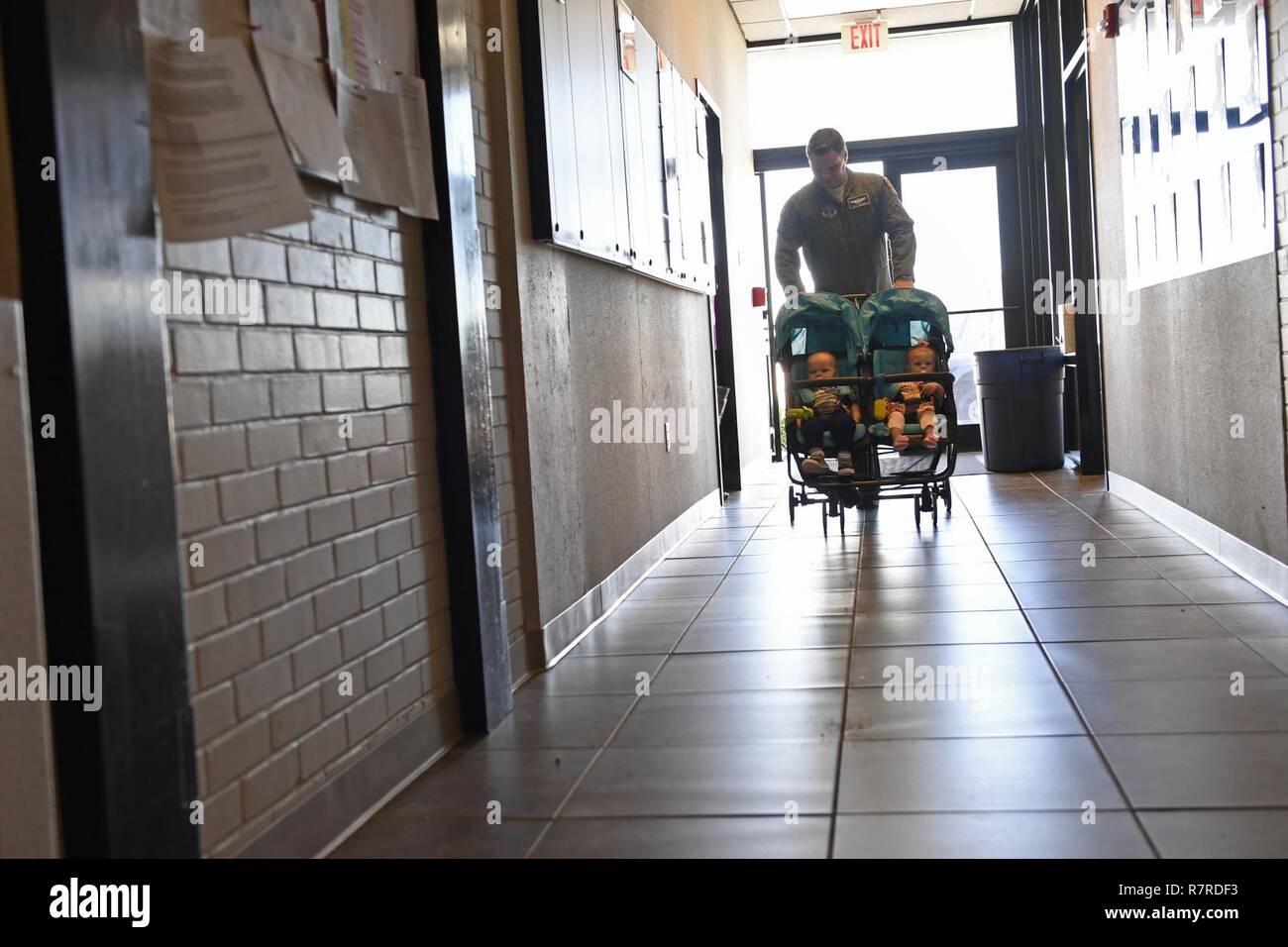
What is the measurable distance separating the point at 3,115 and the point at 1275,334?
354 centimetres

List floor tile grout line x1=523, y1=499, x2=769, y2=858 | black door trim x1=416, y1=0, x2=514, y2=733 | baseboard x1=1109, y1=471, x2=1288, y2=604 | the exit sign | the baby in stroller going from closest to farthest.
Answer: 1. floor tile grout line x1=523, y1=499, x2=769, y2=858
2. black door trim x1=416, y1=0, x2=514, y2=733
3. baseboard x1=1109, y1=471, x2=1288, y2=604
4. the baby in stroller
5. the exit sign

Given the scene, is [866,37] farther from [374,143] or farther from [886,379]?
[374,143]

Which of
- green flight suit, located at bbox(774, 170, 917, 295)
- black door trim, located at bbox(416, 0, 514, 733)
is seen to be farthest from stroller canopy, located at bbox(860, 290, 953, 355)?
black door trim, located at bbox(416, 0, 514, 733)

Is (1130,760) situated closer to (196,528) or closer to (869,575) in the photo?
(196,528)

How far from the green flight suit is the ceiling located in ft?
11.1

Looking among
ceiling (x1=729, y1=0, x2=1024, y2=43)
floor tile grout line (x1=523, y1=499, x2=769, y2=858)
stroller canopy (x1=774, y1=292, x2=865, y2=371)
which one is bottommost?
floor tile grout line (x1=523, y1=499, x2=769, y2=858)

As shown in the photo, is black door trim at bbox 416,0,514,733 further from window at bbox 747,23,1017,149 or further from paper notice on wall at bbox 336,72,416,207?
window at bbox 747,23,1017,149

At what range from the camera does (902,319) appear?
6.17m

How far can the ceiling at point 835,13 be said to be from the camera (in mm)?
9875

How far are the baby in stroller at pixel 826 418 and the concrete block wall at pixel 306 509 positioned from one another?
10.6 feet

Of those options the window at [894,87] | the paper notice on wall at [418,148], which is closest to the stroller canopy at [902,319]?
the paper notice on wall at [418,148]

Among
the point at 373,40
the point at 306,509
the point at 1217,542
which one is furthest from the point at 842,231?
the point at 306,509

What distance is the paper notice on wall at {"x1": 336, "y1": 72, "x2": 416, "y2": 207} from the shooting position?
105 inches

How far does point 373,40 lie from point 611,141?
2.40 metres
